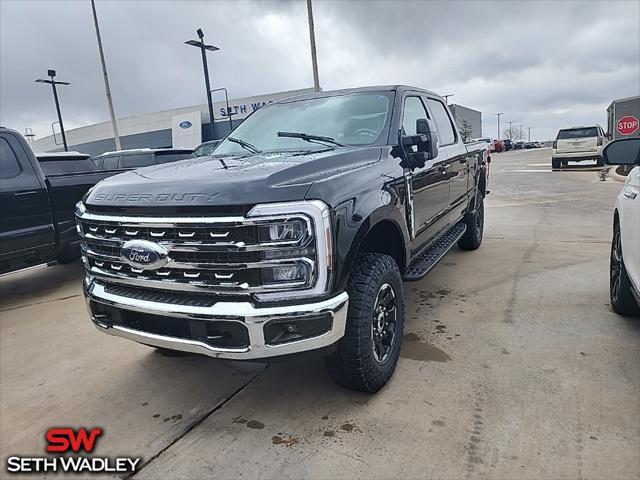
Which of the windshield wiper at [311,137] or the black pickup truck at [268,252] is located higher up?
the windshield wiper at [311,137]

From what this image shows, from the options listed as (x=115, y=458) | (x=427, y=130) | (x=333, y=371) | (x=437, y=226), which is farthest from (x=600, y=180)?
(x=115, y=458)

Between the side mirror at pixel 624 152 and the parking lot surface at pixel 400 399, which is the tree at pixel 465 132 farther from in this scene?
the side mirror at pixel 624 152

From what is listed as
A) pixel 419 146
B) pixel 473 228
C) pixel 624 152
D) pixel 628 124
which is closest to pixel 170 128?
pixel 628 124

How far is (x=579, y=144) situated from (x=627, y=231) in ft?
60.7

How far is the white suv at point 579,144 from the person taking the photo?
1864 cm

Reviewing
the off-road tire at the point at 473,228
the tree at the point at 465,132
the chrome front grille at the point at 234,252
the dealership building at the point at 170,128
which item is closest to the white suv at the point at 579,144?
the tree at the point at 465,132

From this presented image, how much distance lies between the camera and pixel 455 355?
3.23 meters

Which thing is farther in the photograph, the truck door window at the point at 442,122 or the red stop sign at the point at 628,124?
the red stop sign at the point at 628,124

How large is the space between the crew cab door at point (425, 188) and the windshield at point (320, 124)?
0.26 meters

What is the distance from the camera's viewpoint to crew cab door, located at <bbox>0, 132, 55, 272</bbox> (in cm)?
492

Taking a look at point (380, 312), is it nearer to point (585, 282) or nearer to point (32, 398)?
point (32, 398)

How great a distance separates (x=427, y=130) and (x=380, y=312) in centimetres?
136

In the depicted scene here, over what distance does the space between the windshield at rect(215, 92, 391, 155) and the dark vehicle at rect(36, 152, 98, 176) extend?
13.6ft

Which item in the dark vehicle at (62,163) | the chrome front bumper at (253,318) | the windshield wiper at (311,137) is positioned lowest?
the chrome front bumper at (253,318)
